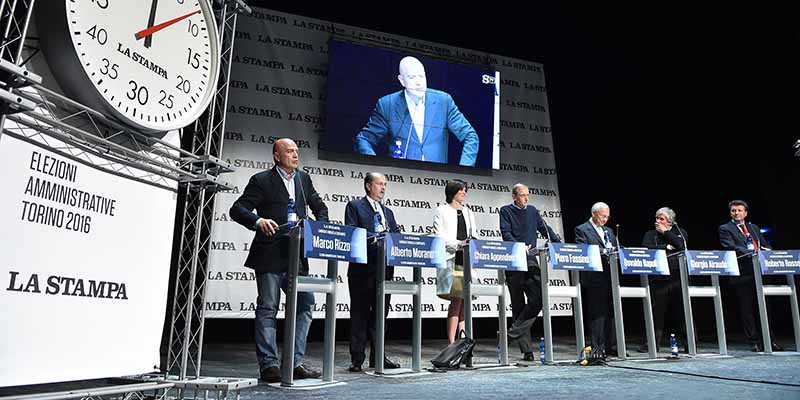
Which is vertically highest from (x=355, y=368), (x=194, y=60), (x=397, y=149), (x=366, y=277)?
(x=397, y=149)

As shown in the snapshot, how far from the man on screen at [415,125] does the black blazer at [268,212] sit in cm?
286

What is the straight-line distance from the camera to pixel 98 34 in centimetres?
200

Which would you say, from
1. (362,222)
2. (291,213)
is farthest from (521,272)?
(291,213)

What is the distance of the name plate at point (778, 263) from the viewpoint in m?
5.41

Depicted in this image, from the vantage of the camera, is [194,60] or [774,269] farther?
[774,269]

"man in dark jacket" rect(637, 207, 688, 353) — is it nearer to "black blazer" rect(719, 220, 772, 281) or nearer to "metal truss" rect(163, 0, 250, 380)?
"black blazer" rect(719, 220, 772, 281)

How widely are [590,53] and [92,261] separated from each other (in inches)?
287

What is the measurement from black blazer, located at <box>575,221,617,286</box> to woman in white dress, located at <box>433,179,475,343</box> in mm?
1159

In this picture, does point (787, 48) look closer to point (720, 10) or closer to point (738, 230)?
point (720, 10)

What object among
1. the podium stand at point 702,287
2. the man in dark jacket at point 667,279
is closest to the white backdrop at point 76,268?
the podium stand at point 702,287

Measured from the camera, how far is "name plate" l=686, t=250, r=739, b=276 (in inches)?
202

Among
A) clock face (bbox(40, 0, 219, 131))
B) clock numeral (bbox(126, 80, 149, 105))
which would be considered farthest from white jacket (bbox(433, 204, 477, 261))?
clock numeral (bbox(126, 80, 149, 105))

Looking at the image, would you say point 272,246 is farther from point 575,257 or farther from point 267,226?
point 575,257

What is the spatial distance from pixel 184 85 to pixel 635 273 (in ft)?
12.9
